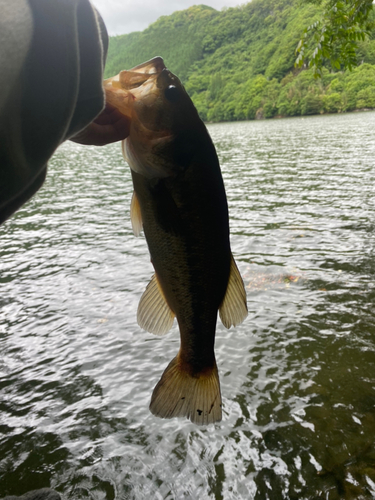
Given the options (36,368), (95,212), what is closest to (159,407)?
(36,368)

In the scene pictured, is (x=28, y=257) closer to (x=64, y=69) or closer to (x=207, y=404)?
(x=207, y=404)

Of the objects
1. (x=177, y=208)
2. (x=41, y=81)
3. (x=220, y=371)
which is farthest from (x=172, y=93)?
(x=220, y=371)

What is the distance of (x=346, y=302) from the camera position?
19.7ft

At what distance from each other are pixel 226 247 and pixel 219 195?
12.5 inches

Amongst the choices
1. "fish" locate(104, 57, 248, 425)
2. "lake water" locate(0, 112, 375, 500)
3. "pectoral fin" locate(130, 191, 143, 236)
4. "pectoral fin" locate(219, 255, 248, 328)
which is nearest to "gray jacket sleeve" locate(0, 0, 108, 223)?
"fish" locate(104, 57, 248, 425)

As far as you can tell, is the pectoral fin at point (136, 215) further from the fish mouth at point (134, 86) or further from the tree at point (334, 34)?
the tree at point (334, 34)

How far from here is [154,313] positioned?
250 cm

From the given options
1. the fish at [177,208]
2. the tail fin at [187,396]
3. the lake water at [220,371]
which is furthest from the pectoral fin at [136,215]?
the lake water at [220,371]

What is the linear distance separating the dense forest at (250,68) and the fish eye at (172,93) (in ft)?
171

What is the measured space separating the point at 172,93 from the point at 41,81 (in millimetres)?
839

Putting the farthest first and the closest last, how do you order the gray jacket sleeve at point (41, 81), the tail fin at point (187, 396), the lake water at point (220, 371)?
1. the lake water at point (220, 371)
2. the tail fin at point (187, 396)
3. the gray jacket sleeve at point (41, 81)

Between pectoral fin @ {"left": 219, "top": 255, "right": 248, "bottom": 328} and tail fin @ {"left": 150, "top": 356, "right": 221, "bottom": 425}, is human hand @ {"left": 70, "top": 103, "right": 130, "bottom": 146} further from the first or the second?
tail fin @ {"left": 150, "top": 356, "right": 221, "bottom": 425}

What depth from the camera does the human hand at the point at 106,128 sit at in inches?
68.8

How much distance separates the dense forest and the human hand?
5233 centimetres
